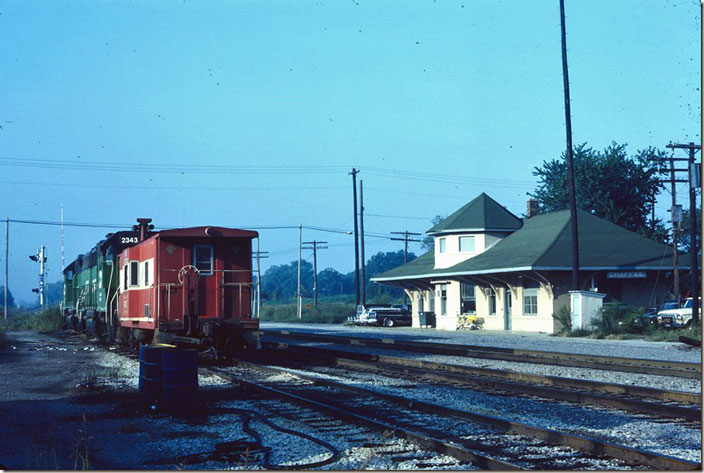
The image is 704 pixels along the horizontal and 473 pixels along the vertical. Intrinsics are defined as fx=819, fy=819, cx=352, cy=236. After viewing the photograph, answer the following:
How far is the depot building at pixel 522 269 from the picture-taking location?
40.5 metres

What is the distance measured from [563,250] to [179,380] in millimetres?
32435

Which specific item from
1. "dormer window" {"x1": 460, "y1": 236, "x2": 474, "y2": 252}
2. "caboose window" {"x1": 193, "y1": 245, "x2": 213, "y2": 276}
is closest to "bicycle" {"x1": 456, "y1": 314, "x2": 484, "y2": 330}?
"dormer window" {"x1": 460, "y1": 236, "x2": 474, "y2": 252}

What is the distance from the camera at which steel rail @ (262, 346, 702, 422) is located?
11008 mm

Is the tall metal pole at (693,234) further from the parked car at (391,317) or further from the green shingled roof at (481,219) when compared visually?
the parked car at (391,317)

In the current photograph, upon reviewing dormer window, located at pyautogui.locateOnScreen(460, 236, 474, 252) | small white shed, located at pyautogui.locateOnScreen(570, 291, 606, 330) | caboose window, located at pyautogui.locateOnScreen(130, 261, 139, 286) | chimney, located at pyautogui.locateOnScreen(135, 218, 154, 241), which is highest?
dormer window, located at pyautogui.locateOnScreen(460, 236, 474, 252)

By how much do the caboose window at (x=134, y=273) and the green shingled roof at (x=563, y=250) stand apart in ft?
71.6

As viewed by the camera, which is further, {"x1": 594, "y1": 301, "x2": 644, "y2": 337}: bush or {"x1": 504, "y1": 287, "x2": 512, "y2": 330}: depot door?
{"x1": 504, "y1": 287, "x2": 512, "y2": 330}: depot door

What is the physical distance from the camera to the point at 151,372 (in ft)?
42.2

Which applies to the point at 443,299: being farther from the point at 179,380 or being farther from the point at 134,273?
the point at 179,380

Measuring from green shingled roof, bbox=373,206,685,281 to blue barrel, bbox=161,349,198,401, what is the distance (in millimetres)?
28445

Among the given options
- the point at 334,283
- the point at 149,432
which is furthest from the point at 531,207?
the point at 334,283

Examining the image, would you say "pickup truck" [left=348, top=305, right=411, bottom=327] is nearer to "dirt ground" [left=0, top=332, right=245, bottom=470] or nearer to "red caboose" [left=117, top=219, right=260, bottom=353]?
"red caboose" [left=117, top=219, right=260, bottom=353]

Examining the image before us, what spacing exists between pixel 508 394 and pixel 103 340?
1940 centimetres

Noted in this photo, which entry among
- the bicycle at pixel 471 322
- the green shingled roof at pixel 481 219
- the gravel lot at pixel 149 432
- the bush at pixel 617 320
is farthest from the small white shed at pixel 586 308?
the gravel lot at pixel 149 432
